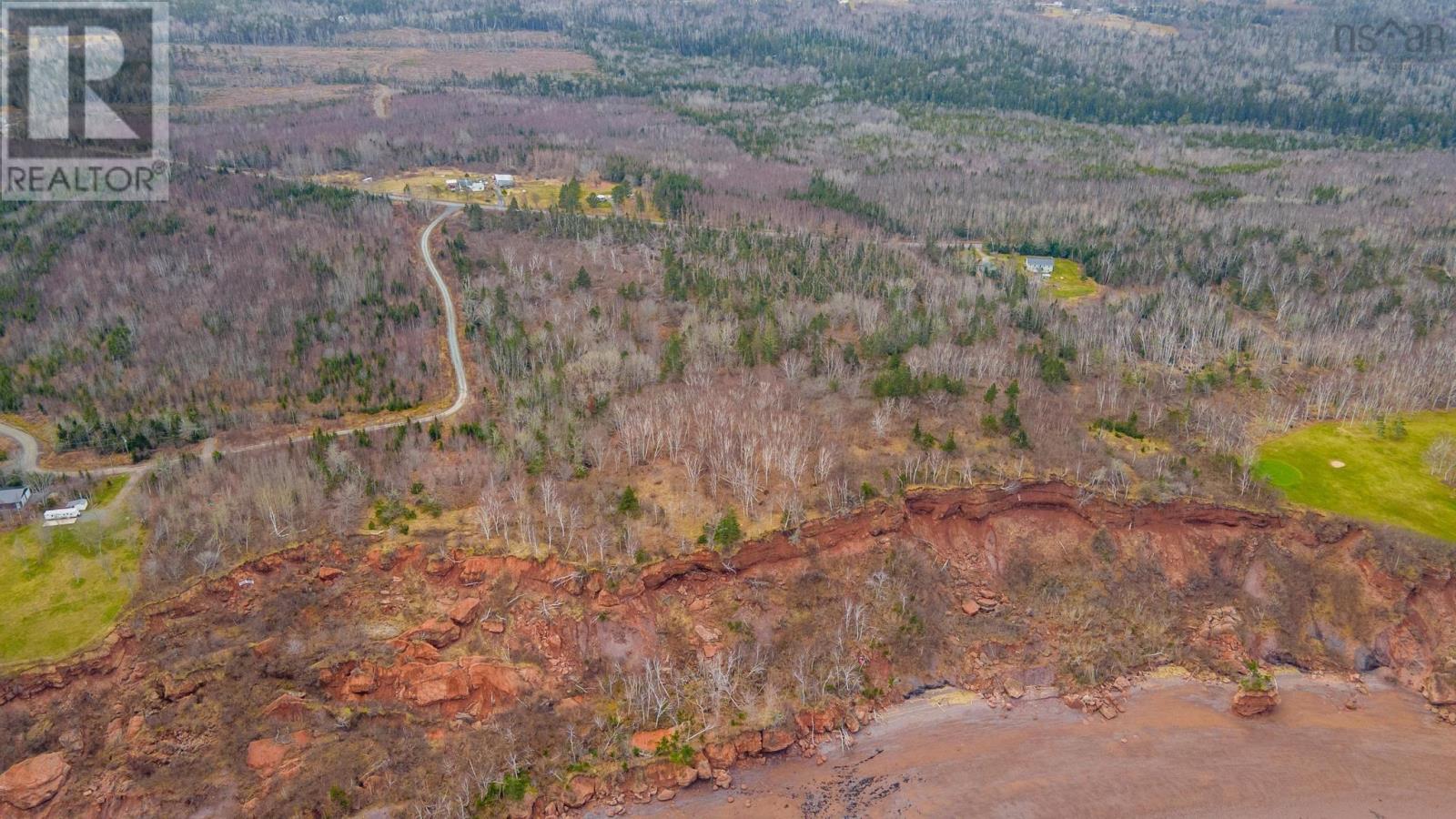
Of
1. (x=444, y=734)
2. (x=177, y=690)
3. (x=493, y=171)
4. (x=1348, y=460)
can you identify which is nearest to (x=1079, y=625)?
(x=1348, y=460)

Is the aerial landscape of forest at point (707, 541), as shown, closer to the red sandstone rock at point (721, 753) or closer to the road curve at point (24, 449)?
the road curve at point (24, 449)

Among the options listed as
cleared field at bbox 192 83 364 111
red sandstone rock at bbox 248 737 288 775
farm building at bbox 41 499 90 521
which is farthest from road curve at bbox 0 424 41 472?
cleared field at bbox 192 83 364 111

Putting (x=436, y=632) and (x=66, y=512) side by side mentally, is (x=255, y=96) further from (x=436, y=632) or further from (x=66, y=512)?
(x=436, y=632)

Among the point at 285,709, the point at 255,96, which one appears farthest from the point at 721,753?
the point at 255,96

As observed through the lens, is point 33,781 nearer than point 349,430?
Yes

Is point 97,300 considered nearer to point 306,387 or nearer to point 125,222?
point 125,222

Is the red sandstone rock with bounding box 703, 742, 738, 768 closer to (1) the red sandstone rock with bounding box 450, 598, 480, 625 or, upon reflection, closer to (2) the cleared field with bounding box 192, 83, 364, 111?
(1) the red sandstone rock with bounding box 450, 598, 480, 625
